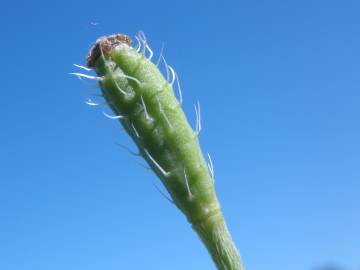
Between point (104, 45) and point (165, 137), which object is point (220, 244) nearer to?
point (165, 137)

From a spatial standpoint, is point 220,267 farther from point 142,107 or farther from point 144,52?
point 144,52

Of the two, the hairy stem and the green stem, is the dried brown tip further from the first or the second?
the green stem

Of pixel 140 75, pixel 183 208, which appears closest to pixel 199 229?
pixel 183 208

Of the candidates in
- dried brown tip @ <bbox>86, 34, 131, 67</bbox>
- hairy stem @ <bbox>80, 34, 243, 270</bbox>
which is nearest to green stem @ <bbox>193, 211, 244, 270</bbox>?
hairy stem @ <bbox>80, 34, 243, 270</bbox>

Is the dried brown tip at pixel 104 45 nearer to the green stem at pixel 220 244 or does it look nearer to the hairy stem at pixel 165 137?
the hairy stem at pixel 165 137

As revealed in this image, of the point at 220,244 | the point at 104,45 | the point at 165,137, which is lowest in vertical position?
the point at 220,244

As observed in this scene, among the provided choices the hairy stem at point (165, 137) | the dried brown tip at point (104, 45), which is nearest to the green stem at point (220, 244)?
the hairy stem at point (165, 137)

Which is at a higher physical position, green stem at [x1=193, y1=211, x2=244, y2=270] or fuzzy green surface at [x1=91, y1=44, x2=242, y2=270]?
fuzzy green surface at [x1=91, y1=44, x2=242, y2=270]

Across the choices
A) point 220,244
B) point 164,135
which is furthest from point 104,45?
point 220,244
